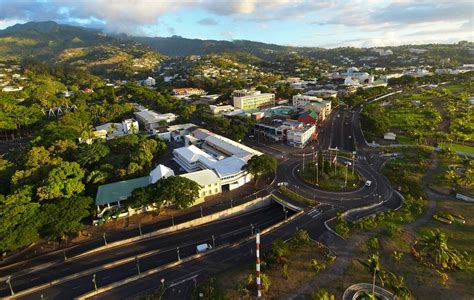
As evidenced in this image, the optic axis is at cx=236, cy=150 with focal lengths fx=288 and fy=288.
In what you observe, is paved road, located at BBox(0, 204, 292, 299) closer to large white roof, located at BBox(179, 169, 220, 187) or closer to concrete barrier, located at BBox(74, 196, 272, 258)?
concrete barrier, located at BBox(74, 196, 272, 258)

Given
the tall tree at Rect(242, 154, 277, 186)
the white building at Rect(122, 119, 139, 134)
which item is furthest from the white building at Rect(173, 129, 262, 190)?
the white building at Rect(122, 119, 139, 134)

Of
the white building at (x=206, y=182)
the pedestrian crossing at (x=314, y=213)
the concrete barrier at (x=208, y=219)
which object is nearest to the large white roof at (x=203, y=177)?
the white building at (x=206, y=182)

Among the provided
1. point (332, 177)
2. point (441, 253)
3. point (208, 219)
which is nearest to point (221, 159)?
point (208, 219)

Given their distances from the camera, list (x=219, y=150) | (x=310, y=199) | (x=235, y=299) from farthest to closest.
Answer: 1. (x=219, y=150)
2. (x=310, y=199)
3. (x=235, y=299)

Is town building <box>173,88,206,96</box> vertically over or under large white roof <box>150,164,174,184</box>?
over

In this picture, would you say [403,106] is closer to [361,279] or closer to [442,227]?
[442,227]

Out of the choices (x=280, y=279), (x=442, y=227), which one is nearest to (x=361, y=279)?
(x=280, y=279)
